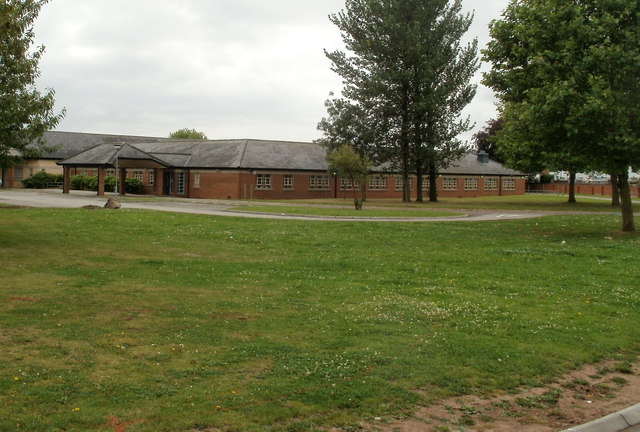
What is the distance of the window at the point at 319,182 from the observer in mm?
68012

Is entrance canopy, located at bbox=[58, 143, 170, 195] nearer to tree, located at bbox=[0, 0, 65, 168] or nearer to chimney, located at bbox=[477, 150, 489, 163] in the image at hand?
tree, located at bbox=[0, 0, 65, 168]

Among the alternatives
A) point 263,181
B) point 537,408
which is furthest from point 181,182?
point 537,408

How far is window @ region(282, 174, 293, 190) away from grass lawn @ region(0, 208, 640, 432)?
45481 millimetres

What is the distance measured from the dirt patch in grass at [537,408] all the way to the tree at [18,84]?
41.1 feet

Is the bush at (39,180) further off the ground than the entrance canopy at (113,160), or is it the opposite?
the entrance canopy at (113,160)

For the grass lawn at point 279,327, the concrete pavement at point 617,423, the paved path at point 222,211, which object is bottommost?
the concrete pavement at point 617,423

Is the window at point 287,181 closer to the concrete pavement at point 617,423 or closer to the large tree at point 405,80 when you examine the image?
the large tree at point 405,80

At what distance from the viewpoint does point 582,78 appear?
76.8 feet

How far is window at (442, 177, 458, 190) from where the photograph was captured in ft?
256

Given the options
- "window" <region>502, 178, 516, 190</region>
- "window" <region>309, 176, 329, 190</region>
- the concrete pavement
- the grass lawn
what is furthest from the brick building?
the concrete pavement

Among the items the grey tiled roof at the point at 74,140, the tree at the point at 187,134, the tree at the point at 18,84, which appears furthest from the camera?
the tree at the point at 187,134

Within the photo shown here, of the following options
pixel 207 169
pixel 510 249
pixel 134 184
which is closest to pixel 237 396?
pixel 510 249

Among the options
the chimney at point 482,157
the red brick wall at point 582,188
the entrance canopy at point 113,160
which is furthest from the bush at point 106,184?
the red brick wall at point 582,188

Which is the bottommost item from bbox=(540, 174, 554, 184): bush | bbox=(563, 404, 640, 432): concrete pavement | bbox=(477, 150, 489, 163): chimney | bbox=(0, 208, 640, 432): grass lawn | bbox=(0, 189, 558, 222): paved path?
bbox=(563, 404, 640, 432): concrete pavement
